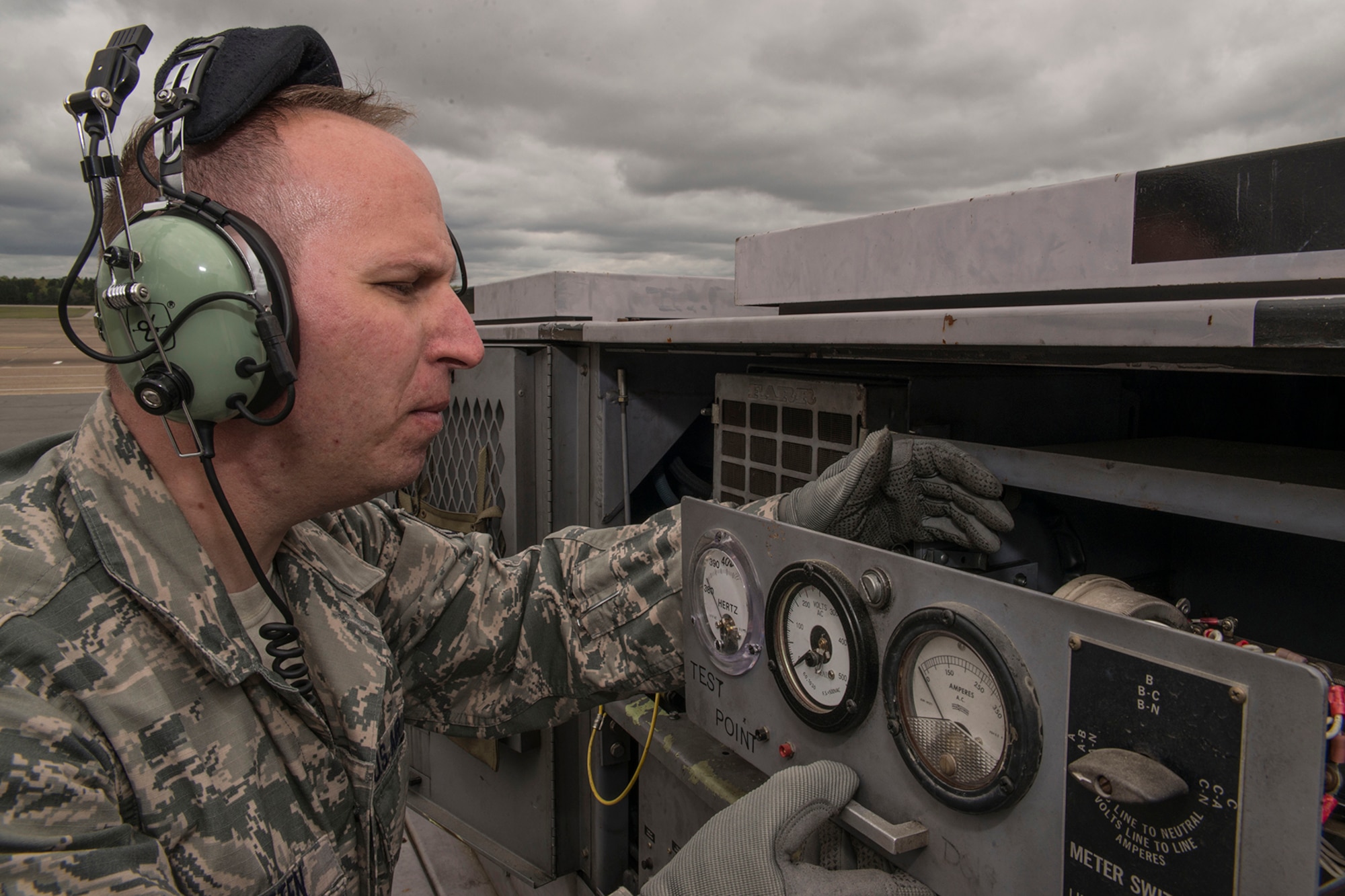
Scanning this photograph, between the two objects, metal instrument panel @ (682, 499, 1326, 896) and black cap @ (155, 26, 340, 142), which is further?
black cap @ (155, 26, 340, 142)

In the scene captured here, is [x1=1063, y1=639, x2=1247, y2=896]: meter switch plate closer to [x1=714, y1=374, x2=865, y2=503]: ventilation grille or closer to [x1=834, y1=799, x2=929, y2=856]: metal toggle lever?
[x1=834, y1=799, x2=929, y2=856]: metal toggle lever

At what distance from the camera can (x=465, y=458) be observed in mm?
2145

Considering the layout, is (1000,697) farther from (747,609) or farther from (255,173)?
(255,173)

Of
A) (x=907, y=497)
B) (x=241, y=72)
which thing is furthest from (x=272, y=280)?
(x=907, y=497)

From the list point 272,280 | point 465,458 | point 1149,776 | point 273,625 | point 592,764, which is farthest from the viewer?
point 465,458

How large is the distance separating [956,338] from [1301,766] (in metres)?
0.46

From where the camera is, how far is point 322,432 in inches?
35.9

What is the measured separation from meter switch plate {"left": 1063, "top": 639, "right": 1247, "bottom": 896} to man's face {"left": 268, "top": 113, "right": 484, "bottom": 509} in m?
0.77

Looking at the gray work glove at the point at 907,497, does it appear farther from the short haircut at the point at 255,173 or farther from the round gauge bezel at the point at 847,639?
the short haircut at the point at 255,173

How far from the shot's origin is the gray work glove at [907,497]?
3.17ft

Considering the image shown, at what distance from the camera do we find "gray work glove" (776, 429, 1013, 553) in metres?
0.97

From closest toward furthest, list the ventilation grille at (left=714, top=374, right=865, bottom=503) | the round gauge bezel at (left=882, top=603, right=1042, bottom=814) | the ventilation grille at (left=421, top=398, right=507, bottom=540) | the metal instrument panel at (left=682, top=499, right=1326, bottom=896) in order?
the metal instrument panel at (left=682, top=499, right=1326, bottom=896), the round gauge bezel at (left=882, top=603, right=1042, bottom=814), the ventilation grille at (left=714, top=374, right=865, bottom=503), the ventilation grille at (left=421, top=398, right=507, bottom=540)

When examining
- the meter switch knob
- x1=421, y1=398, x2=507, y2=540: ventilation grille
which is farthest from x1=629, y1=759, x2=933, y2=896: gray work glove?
x1=421, y1=398, x2=507, y2=540: ventilation grille

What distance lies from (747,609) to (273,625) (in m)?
0.60
